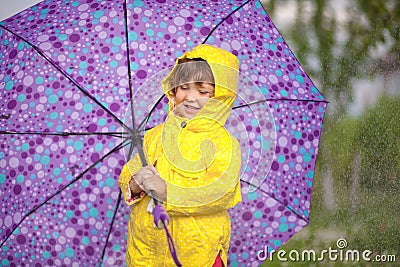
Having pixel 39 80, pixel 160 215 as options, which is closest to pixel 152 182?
pixel 160 215

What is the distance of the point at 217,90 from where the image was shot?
68.2 inches

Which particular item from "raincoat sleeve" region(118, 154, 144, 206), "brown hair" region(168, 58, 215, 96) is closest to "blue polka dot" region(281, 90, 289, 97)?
"brown hair" region(168, 58, 215, 96)

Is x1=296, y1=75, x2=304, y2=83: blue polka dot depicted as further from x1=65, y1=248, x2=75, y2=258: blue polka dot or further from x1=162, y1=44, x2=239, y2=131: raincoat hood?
x1=65, y1=248, x2=75, y2=258: blue polka dot

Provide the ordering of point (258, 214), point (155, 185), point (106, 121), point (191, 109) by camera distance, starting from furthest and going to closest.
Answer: point (258, 214)
point (106, 121)
point (191, 109)
point (155, 185)

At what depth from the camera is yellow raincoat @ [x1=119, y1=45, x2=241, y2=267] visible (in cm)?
171

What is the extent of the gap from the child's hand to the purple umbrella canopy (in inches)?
14.9

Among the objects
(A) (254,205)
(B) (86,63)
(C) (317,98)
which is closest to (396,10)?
(C) (317,98)

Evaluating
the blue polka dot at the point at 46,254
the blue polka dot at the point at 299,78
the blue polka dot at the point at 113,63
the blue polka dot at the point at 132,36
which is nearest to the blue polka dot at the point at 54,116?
the blue polka dot at the point at 113,63

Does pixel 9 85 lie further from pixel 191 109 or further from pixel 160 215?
pixel 160 215

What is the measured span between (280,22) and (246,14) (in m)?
1.05

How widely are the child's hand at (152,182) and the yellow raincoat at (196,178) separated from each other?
0.07 ft

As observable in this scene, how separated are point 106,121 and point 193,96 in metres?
0.46

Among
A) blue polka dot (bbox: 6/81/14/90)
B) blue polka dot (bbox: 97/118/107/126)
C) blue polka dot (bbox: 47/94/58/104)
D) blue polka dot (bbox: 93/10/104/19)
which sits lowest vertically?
blue polka dot (bbox: 97/118/107/126)

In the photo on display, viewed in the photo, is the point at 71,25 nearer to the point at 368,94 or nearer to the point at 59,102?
the point at 59,102
